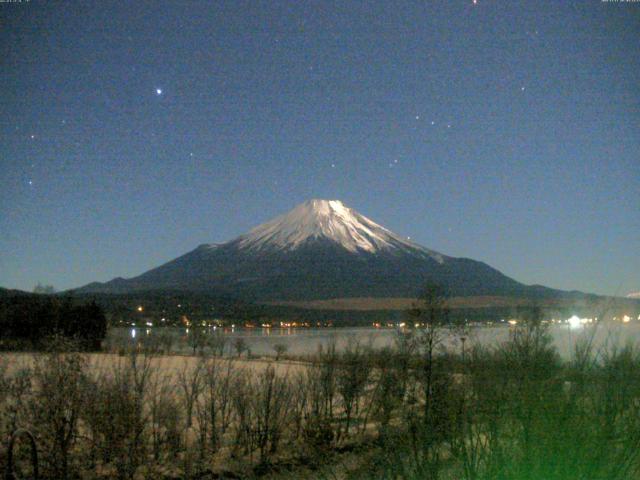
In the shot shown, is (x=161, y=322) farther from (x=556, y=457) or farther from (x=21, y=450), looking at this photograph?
(x=556, y=457)

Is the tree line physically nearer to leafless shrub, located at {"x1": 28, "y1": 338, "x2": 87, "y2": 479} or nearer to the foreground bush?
the foreground bush

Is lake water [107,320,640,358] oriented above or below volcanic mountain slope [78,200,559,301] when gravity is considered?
below

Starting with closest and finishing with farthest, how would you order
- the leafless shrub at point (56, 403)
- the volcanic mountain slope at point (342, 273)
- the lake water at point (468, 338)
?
the lake water at point (468, 338), the leafless shrub at point (56, 403), the volcanic mountain slope at point (342, 273)

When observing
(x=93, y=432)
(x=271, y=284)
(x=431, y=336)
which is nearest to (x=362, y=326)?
(x=271, y=284)

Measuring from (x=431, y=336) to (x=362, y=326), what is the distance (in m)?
101

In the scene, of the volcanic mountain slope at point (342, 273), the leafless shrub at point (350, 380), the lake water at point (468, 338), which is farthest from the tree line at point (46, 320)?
the volcanic mountain slope at point (342, 273)

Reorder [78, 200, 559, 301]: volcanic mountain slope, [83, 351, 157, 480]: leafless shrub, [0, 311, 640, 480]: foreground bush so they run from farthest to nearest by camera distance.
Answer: [78, 200, 559, 301]: volcanic mountain slope
[83, 351, 157, 480]: leafless shrub
[0, 311, 640, 480]: foreground bush

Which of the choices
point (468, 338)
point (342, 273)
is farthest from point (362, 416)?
point (342, 273)

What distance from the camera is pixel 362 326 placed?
399 ft

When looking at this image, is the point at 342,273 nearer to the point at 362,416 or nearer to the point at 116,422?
the point at 362,416

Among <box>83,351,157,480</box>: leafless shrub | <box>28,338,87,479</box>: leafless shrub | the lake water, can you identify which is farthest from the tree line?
<box>28,338,87,479</box>: leafless shrub

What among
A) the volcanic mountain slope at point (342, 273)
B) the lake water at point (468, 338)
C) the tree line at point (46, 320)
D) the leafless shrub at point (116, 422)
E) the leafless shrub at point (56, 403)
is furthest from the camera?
the volcanic mountain slope at point (342, 273)

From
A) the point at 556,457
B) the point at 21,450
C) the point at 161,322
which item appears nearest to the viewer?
the point at 556,457

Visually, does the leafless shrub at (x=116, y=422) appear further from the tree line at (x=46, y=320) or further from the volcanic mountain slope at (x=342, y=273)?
the volcanic mountain slope at (x=342, y=273)
